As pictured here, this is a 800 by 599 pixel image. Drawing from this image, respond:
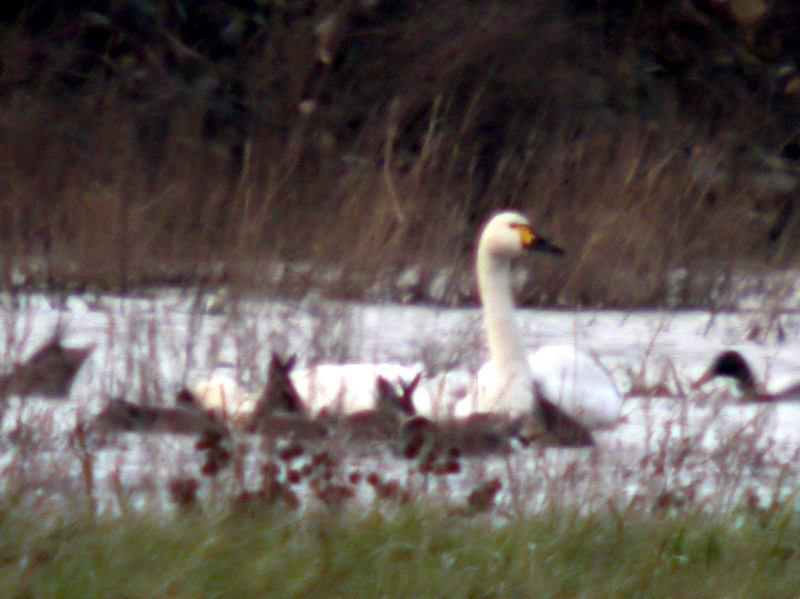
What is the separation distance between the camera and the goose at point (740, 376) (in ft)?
17.2

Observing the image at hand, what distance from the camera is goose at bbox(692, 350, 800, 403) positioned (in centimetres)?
523

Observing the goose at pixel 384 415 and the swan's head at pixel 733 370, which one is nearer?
the goose at pixel 384 415

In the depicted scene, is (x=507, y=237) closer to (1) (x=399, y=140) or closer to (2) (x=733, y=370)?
(2) (x=733, y=370)

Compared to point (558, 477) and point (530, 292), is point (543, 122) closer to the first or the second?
point (530, 292)

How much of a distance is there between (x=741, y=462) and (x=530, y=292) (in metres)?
4.34

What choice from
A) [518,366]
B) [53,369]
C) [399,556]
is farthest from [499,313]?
[399,556]

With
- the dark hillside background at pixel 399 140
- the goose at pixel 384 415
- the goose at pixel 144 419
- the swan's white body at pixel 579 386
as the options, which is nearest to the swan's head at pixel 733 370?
the swan's white body at pixel 579 386

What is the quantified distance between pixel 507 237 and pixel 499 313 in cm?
40

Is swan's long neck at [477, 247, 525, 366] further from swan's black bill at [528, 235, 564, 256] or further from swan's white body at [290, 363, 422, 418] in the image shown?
swan's white body at [290, 363, 422, 418]

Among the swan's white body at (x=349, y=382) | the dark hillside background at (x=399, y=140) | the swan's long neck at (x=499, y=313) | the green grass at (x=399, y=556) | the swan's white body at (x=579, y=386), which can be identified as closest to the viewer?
the green grass at (x=399, y=556)

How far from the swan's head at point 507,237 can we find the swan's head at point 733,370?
81 cm

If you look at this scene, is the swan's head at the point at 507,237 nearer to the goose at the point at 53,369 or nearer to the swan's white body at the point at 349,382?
the swan's white body at the point at 349,382

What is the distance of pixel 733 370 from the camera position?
5328 mm

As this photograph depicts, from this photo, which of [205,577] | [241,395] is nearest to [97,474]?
[241,395]
